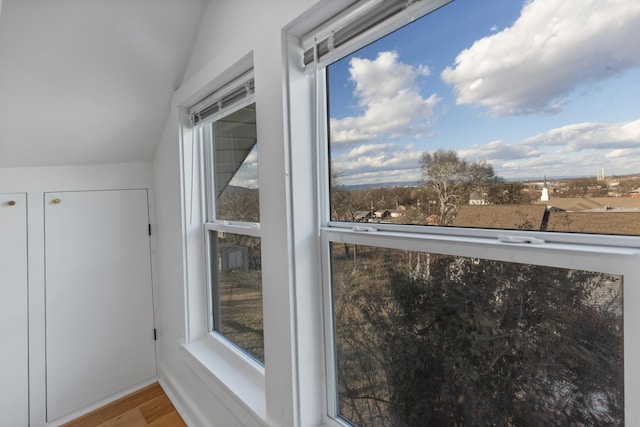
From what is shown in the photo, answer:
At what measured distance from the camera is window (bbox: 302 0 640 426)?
0.67 meters

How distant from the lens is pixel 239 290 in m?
1.82

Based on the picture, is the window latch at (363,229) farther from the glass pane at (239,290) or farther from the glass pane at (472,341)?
the glass pane at (239,290)

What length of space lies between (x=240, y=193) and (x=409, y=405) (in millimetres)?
1190

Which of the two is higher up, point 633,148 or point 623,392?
point 633,148

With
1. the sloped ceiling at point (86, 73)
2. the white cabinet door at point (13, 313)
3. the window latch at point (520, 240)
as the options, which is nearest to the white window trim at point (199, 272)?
the sloped ceiling at point (86, 73)

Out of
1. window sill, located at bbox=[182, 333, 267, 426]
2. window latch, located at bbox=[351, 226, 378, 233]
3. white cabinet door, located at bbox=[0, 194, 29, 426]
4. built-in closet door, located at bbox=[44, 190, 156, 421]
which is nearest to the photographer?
window latch, located at bbox=[351, 226, 378, 233]

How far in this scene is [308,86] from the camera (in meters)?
1.23

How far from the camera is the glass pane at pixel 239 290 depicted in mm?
1680

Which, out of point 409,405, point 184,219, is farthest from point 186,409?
point 409,405

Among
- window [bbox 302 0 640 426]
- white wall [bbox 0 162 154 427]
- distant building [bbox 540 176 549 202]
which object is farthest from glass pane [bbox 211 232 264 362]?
distant building [bbox 540 176 549 202]

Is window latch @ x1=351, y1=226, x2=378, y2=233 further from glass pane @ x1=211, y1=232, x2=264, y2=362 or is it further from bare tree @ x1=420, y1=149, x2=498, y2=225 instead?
glass pane @ x1=211, y1=232, x2=264, y2=362

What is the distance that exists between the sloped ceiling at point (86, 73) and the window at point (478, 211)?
1004 mm

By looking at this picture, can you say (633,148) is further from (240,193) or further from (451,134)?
(240,193)

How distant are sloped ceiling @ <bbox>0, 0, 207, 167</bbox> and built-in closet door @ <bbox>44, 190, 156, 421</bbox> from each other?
13.4 inches
